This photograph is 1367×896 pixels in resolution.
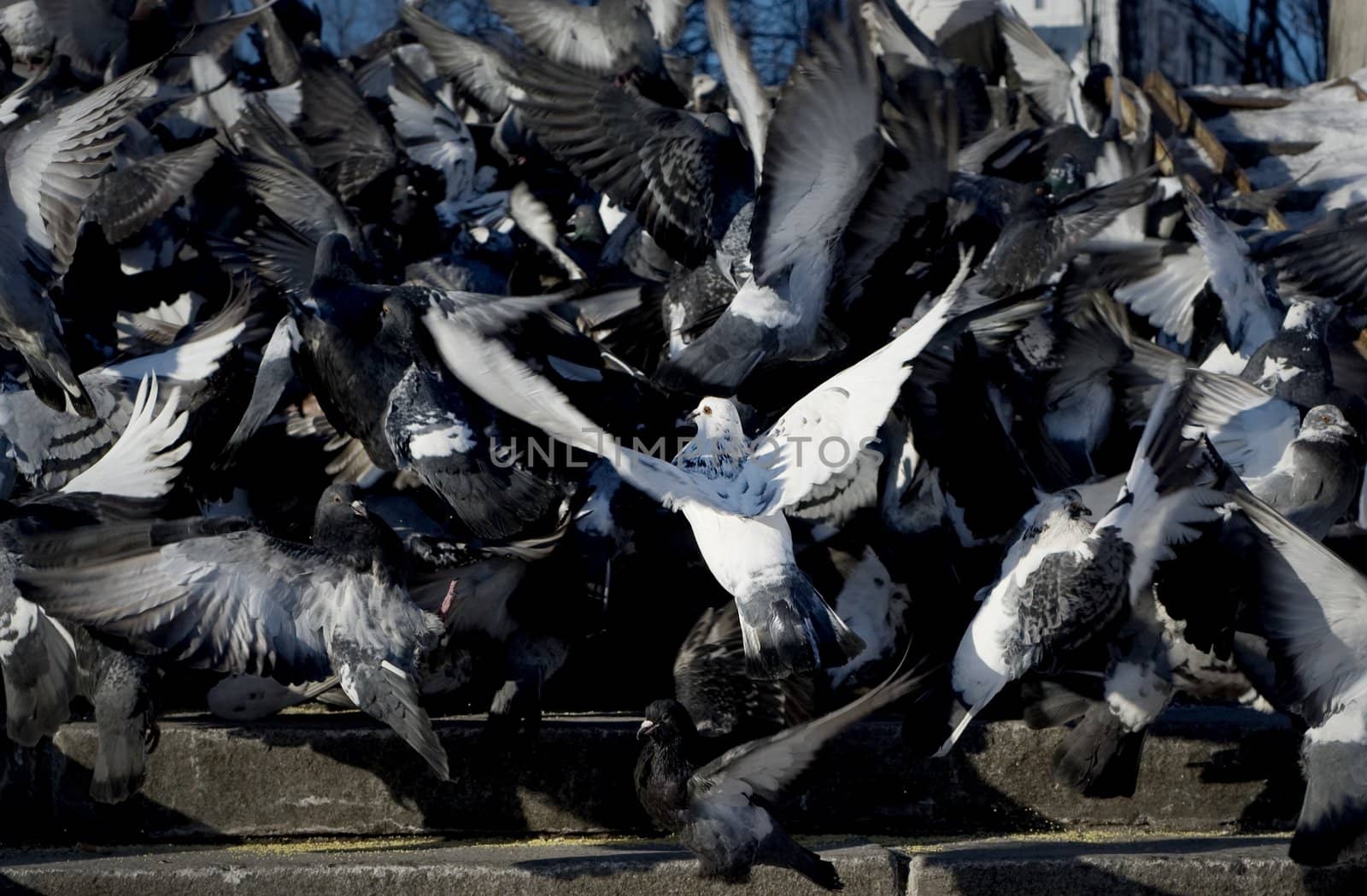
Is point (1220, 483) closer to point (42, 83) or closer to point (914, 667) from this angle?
point (914, 667)

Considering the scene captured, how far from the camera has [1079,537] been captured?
440cm

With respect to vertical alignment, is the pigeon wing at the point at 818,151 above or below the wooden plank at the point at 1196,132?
above

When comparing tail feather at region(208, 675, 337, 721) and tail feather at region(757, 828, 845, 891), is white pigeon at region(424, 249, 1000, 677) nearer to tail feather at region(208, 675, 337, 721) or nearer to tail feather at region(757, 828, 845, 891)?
tail feather at region(757, 828, 845, 891)

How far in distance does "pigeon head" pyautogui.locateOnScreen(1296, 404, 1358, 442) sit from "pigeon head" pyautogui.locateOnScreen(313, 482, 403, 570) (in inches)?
110

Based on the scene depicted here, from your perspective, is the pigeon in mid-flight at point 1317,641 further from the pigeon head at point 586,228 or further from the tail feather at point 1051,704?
the pigeon head at point 586,228

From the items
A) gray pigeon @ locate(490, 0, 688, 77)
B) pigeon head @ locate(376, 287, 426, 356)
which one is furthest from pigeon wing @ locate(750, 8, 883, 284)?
gray pigeon @ locate(490, 0, 688, 77)

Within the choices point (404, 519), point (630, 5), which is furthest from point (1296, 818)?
point (630, 5)

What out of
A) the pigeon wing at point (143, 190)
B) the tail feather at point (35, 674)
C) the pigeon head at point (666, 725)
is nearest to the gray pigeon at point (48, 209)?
the tail feather at point (35, 674)

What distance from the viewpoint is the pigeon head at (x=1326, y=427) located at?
519cm

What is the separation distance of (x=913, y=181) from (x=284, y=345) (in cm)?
205

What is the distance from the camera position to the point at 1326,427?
522 cm

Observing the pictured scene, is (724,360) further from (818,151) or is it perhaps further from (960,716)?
(960,716)

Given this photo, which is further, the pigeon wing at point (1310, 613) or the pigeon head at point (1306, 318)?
the pigeon head at point (1306, 318)

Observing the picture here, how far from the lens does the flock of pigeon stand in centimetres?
421
